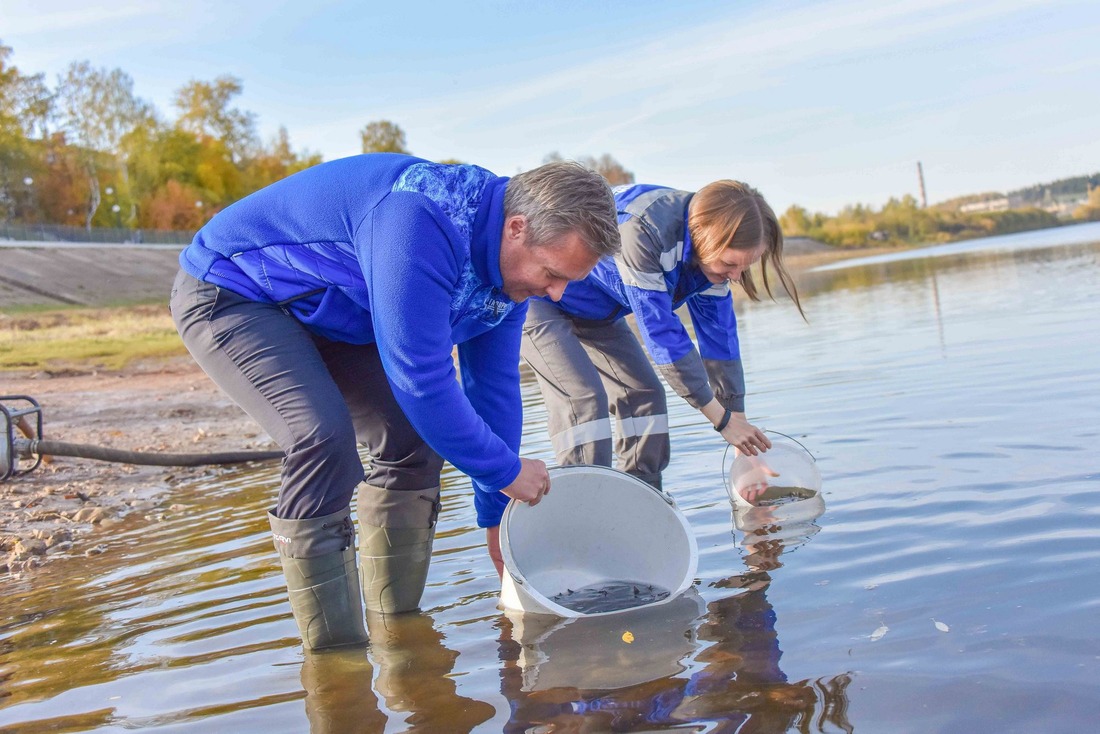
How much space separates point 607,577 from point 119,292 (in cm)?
3241

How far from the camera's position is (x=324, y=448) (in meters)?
2.74

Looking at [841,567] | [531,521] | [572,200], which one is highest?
[572,200]

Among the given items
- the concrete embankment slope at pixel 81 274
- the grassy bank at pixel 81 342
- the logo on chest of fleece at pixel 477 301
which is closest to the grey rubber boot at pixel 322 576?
the logo on chest of fleece at pixel 477 301

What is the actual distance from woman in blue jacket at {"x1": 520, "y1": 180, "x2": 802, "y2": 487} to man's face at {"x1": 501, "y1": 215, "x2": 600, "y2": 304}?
46.8 inches

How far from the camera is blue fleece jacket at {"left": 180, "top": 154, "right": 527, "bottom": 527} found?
2541 mm

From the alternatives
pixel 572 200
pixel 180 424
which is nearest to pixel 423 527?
pixel 572 200

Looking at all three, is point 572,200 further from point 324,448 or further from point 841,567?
point 841,567

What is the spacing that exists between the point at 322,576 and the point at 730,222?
6.33 ft

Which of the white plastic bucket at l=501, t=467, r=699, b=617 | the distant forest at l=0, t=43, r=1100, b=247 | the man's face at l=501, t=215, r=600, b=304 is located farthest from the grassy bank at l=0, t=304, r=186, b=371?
the distant forest at l=0, t=43, r=1100, b=247

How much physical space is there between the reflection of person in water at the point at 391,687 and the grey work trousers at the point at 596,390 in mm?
1048

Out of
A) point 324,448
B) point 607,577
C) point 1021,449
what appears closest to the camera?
point 324,448

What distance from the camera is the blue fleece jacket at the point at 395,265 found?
8.34ft

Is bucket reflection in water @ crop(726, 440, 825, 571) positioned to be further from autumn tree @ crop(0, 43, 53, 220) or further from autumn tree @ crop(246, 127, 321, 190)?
autumn tree @ crop(246, 127, 321, 190)

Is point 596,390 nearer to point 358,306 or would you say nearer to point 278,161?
point 358,306
